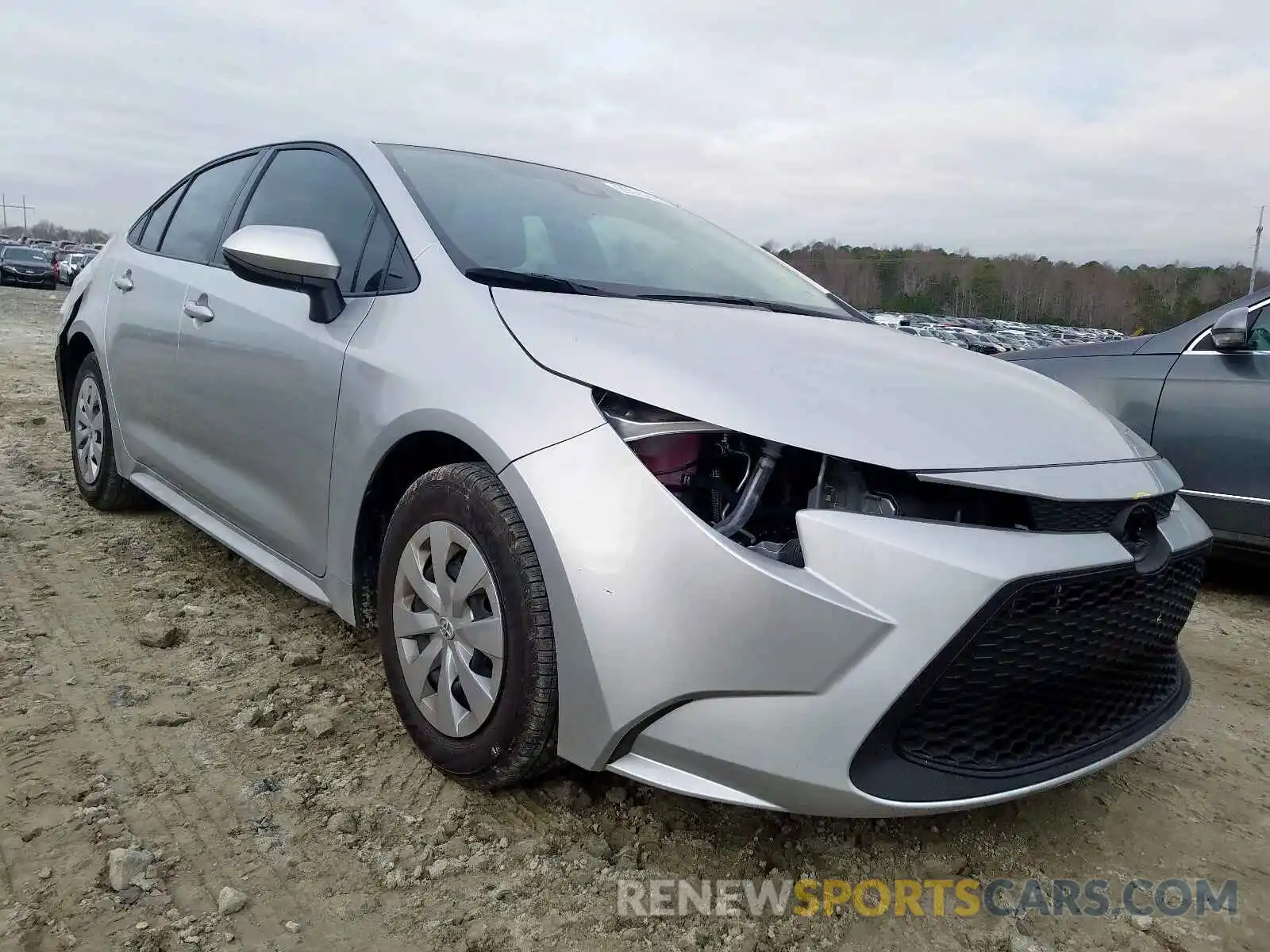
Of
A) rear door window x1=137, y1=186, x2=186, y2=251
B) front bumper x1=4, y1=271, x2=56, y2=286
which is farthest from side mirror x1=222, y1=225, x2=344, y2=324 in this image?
front bumper x1=4, y1=271, x2=56, y2=286

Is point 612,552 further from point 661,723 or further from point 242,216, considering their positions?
point 242,216

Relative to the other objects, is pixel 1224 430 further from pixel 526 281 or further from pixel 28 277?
pixel 28 277

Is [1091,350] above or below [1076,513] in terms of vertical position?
above

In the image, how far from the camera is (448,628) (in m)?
1.85

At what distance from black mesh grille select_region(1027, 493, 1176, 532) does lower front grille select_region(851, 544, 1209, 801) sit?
9 centimetres

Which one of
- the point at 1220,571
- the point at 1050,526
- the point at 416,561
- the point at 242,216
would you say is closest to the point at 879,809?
the point at 1050,526

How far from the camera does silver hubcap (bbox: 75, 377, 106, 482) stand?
149 inches

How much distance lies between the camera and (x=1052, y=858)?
185 centimetres

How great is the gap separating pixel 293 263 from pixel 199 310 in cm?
89

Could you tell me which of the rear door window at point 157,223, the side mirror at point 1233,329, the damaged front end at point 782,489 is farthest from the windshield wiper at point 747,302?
the rear door window at point 157,223

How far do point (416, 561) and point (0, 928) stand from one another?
0.92 metres

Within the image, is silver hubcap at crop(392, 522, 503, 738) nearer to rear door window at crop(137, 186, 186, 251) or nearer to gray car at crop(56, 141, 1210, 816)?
gray car at crop(56, 141, 1210, 816)

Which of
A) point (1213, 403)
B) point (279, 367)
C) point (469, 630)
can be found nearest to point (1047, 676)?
point (469, 630)

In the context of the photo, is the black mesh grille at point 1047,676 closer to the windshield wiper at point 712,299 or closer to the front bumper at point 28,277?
the windshield wiper at point 712,299
